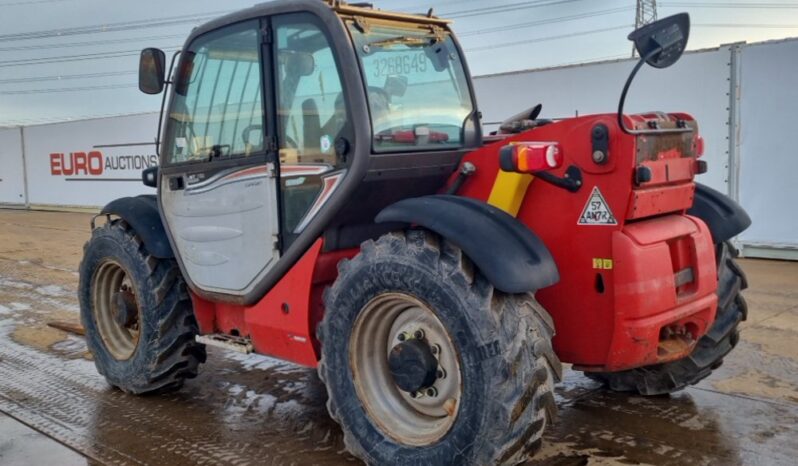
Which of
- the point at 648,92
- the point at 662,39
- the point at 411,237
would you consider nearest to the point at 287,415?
the point at 411,237

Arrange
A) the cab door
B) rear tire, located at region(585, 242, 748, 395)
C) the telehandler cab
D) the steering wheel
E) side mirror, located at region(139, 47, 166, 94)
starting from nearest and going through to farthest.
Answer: the telehandler cab, the steering wheel, the cab door, rear tire, located at region(585, 242, 748, 395), side mirror, located at region(139, 47, 166, 94)

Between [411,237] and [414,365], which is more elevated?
[411,237]

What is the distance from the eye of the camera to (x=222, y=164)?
14.1ft

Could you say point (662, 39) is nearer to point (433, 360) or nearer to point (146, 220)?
point (433, 360)

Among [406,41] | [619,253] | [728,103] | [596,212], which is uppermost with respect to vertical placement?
[406,41]

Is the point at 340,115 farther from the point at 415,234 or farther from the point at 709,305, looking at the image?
the point at 709,305

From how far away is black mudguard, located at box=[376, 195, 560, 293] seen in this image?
308 centimetres

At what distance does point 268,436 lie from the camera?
165 inches

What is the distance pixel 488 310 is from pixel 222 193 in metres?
1.90

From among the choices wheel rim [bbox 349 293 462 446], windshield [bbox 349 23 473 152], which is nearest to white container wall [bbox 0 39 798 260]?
windshield [bbox 349 23 473 152]

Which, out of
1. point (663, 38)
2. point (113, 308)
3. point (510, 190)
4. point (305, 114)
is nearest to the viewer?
point (663, 38)

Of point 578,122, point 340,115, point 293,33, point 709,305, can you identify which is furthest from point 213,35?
point 709,305

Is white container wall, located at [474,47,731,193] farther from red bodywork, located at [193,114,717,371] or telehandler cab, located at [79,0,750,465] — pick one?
red bodywork, located at [193,114,717,371]

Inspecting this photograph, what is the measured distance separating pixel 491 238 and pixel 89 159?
17603 mm
